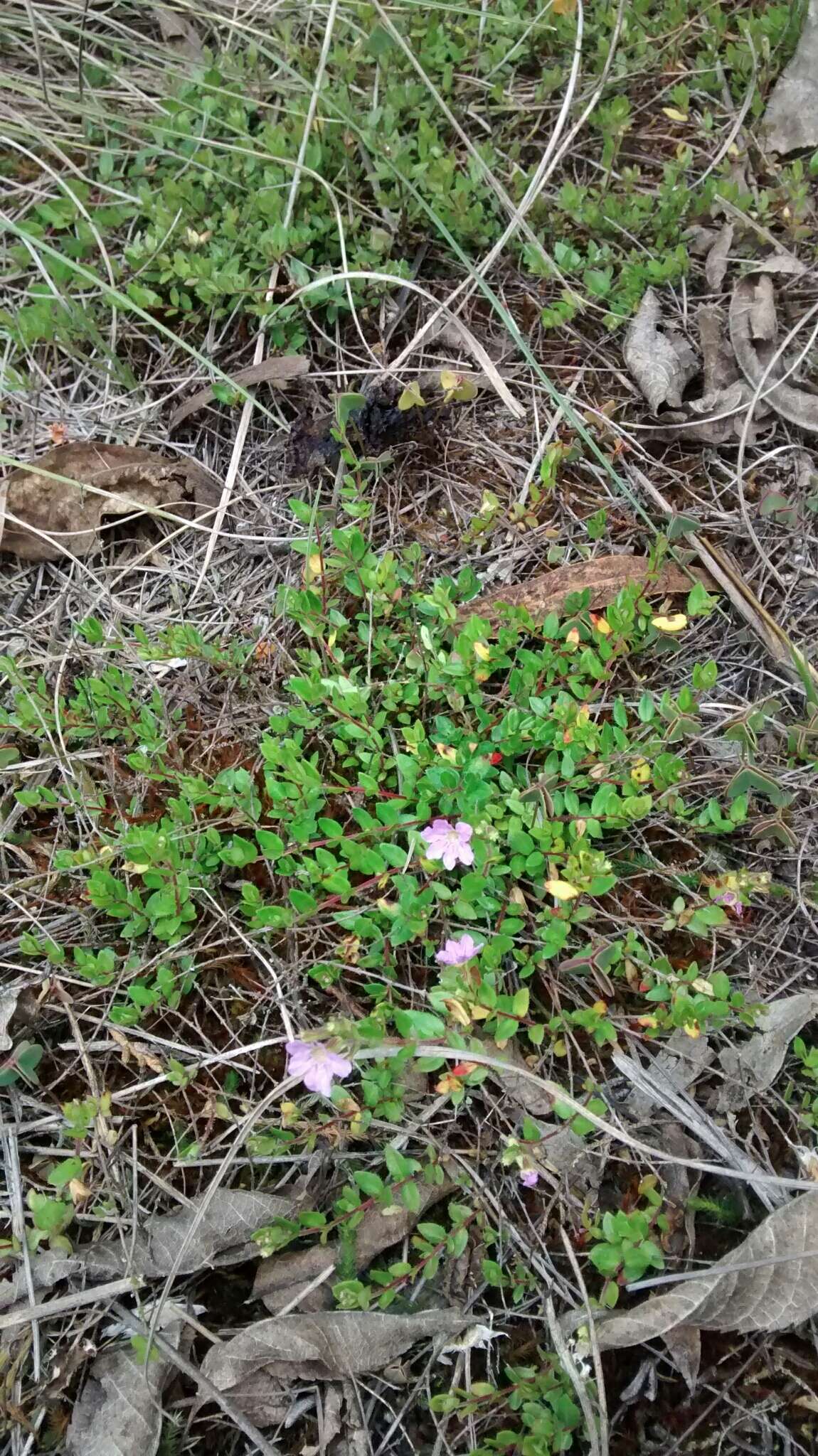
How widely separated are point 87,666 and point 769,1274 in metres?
2.19

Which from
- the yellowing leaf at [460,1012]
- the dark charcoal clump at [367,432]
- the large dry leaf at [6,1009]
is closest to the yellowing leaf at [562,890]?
the yellowing leaf at [460,1012]

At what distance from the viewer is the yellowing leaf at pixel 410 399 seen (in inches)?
103

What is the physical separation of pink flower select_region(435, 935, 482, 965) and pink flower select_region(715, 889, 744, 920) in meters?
0.56

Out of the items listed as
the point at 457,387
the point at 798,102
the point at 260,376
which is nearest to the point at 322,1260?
the point at 457,387

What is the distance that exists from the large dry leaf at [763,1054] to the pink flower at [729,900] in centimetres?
22

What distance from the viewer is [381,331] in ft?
9.30

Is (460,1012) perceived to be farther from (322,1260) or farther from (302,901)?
(322,1260)

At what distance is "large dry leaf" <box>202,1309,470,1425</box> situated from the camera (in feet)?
5.84

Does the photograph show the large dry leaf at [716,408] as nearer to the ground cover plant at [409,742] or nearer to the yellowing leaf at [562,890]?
the ground cover plant at [409,742]

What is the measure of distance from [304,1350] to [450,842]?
3.43 ft

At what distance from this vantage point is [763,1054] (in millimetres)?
1974

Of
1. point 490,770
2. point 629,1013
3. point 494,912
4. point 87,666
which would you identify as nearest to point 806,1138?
point 629,1013

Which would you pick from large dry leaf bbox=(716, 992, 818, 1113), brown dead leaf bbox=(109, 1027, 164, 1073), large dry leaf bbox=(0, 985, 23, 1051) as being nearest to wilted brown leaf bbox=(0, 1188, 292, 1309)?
brown dead leaf bbox=(109, 1027, 164, 1073)

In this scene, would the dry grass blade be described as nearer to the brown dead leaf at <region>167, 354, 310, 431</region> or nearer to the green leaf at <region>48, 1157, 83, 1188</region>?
the brown dead leaf at <region>167, 354, 310, 431</region>
